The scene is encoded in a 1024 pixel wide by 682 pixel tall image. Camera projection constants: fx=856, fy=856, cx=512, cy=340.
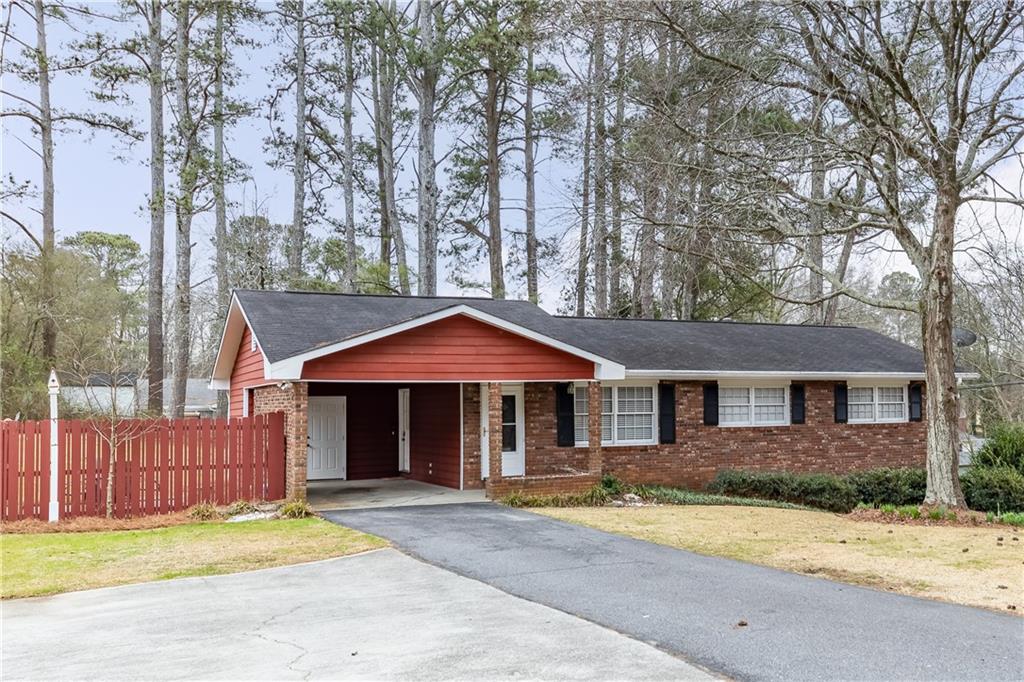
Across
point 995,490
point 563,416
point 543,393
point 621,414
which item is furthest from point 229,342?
point 995,490

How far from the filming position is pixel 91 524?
12438 mm

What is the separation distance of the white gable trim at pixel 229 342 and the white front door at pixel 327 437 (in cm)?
211

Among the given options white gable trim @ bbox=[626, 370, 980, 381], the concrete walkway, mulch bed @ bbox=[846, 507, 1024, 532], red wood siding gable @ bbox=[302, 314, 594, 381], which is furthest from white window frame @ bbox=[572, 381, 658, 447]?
the concrete walkway

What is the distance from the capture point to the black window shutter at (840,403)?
20719 mm

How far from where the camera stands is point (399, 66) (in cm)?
2977

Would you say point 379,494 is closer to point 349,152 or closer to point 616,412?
point 616,412

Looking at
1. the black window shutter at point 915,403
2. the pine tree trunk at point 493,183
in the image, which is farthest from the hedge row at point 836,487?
the pine tree trunk at point 493,183

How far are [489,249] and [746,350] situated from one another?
532 inches

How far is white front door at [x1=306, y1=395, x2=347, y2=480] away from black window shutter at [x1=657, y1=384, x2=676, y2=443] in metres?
6.93

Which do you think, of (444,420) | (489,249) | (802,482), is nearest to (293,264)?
(489,249)

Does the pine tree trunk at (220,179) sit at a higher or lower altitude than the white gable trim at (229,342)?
higher

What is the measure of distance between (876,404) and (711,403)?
5.21m

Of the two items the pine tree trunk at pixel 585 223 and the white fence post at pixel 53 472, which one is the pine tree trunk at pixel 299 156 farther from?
the white fence post at pixel 53 472

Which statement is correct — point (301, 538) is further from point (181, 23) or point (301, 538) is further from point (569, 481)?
point (181, 23)
